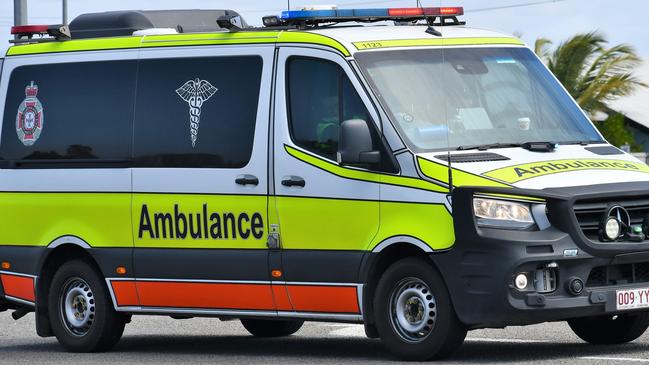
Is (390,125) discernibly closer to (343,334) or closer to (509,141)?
(509,141)

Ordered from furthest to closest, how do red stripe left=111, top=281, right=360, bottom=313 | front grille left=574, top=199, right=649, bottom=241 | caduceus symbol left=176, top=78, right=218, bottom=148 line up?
caduceus symbol left=176, top=78, right=218, bottom=148 → red stripe left=111, top=281, right=360, bottom=313 → front grille left=574, top=199, right=649, bottom=241

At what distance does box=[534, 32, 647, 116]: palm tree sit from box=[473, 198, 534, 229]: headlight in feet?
127

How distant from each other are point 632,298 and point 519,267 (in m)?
0.93

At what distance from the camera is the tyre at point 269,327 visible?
1514 cm

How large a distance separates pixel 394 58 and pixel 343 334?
3.52 m

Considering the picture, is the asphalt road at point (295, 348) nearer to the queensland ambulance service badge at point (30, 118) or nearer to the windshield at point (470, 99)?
the windshield at point (470, 99)

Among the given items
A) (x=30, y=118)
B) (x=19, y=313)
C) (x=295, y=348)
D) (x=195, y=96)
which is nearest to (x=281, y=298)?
(x=295, y=348)

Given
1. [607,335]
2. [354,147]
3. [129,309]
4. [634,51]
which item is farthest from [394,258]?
[634,51]

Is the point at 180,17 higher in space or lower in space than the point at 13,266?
higher

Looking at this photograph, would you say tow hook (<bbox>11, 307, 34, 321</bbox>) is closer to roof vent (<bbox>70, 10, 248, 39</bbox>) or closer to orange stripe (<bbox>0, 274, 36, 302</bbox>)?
orange stripe (<bbox>0, 274, 36, 302</bbox>)

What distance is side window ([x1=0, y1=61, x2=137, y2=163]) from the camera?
1386 cm

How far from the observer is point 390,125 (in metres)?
11.9

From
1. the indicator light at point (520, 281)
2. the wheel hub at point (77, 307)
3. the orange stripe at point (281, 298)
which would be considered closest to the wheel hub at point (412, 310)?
the indicator light at point (520, 281)

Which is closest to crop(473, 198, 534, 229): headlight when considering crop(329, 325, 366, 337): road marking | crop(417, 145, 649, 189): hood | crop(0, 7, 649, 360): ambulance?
crop(0, 7, 649, 360): ambulance
